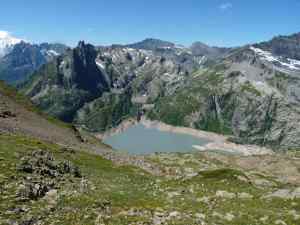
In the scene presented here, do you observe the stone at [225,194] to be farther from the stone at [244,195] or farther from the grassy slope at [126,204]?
the stone at [244,195]

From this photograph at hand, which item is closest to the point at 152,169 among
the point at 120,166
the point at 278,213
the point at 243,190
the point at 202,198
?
the point at 120,166

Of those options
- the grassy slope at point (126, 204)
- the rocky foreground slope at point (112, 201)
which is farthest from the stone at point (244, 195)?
the grassy slope at point (126, 204)

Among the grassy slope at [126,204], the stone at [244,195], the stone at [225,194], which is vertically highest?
the grassy slope at [126,204]

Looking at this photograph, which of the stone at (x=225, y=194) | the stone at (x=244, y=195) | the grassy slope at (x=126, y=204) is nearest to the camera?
the grassy slope at (x=126, y=204)

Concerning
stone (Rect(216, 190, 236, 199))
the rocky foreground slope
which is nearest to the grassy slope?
the rocky foreground slope

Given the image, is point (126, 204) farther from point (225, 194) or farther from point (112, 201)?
point (225, 194)

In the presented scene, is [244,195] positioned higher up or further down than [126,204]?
further down

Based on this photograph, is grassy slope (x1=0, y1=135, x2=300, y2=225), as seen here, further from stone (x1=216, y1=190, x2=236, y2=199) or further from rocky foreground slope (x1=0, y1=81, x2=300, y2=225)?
stone (x1=216, y1=190, x2=236, y2=199)

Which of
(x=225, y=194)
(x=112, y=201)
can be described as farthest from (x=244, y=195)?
(x=112, y=201)

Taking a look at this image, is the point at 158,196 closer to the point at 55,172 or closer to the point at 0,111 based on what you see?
the point at 55,172

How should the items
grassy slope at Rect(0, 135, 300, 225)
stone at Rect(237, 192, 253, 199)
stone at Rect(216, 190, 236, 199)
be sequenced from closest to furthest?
1. grassy slope at Rect(0, 135, 300, 225)
2. stone at Rect(216, 190, 236, 199)
3. stone at Rect(237, 192, 253, 199)

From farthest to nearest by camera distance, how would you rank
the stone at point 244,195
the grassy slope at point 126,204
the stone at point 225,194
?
the stone at point 244,195 < the stone at point 225,194 < the grassy slope at point 126,204

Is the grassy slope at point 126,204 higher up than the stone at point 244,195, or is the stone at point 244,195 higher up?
the grassy slope at point 126,204

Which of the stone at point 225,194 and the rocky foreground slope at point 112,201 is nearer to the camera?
the rocky foreground slope at point 112,201
